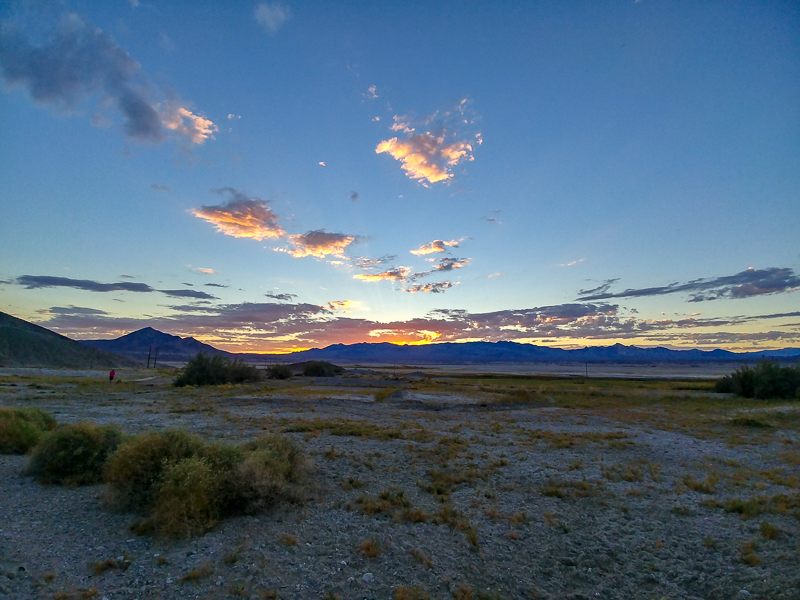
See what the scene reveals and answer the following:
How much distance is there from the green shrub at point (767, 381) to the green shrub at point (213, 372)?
53.5 meters

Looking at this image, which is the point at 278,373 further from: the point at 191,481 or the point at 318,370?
the point at 191,481

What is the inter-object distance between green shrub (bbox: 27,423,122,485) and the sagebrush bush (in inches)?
35.6

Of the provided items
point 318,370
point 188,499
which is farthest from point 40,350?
point 188,499

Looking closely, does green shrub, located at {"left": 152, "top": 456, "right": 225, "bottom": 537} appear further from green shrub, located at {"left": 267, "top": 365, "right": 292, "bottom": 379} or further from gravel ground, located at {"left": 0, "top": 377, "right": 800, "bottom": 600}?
green shrub, located at {"left": 267, "top": 365, "right": 292, "bottom": 379}

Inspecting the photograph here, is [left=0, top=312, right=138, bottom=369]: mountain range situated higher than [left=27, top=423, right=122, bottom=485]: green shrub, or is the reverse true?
[left=0, top=312, right=138, bottom=369]: mountain range

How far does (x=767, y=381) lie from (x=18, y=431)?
51.0 m

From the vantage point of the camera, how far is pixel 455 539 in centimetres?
763

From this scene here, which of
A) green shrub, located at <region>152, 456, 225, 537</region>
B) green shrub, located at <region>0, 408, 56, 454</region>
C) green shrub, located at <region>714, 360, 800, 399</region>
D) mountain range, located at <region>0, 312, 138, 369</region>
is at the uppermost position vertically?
mountain range, located at <region>0, 312, 138, 369</region>

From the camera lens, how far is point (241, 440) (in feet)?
50.0

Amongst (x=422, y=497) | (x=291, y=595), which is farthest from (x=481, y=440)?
(x=291, y=595)

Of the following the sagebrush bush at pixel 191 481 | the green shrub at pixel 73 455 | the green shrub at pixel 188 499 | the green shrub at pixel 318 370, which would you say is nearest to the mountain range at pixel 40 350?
the green shrub at pixel 318 370

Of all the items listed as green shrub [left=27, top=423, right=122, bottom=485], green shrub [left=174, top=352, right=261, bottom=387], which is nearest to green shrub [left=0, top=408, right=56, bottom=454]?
green shrub [left=27, top=423, right=122, bottom=485]

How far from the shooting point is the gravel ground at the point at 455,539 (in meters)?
6.00

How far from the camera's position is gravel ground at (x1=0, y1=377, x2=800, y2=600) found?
5996mm
